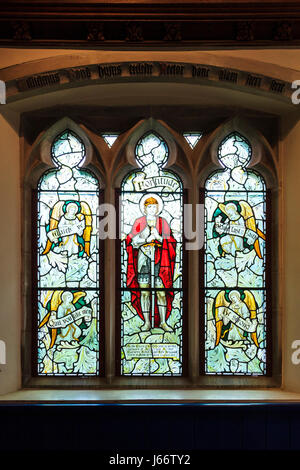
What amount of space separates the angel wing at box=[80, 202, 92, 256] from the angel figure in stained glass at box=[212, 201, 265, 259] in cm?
82

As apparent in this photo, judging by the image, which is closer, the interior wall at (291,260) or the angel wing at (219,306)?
the interior wall at (291,260)

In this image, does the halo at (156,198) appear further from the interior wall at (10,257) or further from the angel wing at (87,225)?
the interior wall at (10,257)

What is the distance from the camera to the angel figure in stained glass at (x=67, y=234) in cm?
361

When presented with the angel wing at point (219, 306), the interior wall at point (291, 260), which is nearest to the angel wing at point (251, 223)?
the interior wall at point (291, 260)

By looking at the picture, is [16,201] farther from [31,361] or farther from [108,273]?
[31,361]

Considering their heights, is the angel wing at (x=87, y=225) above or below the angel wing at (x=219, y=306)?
above

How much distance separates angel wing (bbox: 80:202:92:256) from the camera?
3611mm

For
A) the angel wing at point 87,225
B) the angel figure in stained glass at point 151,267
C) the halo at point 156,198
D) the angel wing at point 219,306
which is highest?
the halo at point 156,198

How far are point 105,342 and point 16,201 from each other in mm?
1070

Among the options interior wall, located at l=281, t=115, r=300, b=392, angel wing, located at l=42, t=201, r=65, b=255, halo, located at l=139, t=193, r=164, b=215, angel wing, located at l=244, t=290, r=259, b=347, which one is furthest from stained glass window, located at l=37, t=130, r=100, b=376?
interior wall, located at l=281, t=115, r=300, b=392

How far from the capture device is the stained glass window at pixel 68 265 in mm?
3568

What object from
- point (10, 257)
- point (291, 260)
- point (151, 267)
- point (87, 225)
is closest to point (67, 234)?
point (87, 225)

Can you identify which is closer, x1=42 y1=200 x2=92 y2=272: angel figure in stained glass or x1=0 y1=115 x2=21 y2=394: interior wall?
x1=0 y1=115 x2=21 y2=394: interior wall

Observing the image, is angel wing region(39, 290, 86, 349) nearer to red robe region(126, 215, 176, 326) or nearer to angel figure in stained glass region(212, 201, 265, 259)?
red robe region(126, 215, 176, 326)
